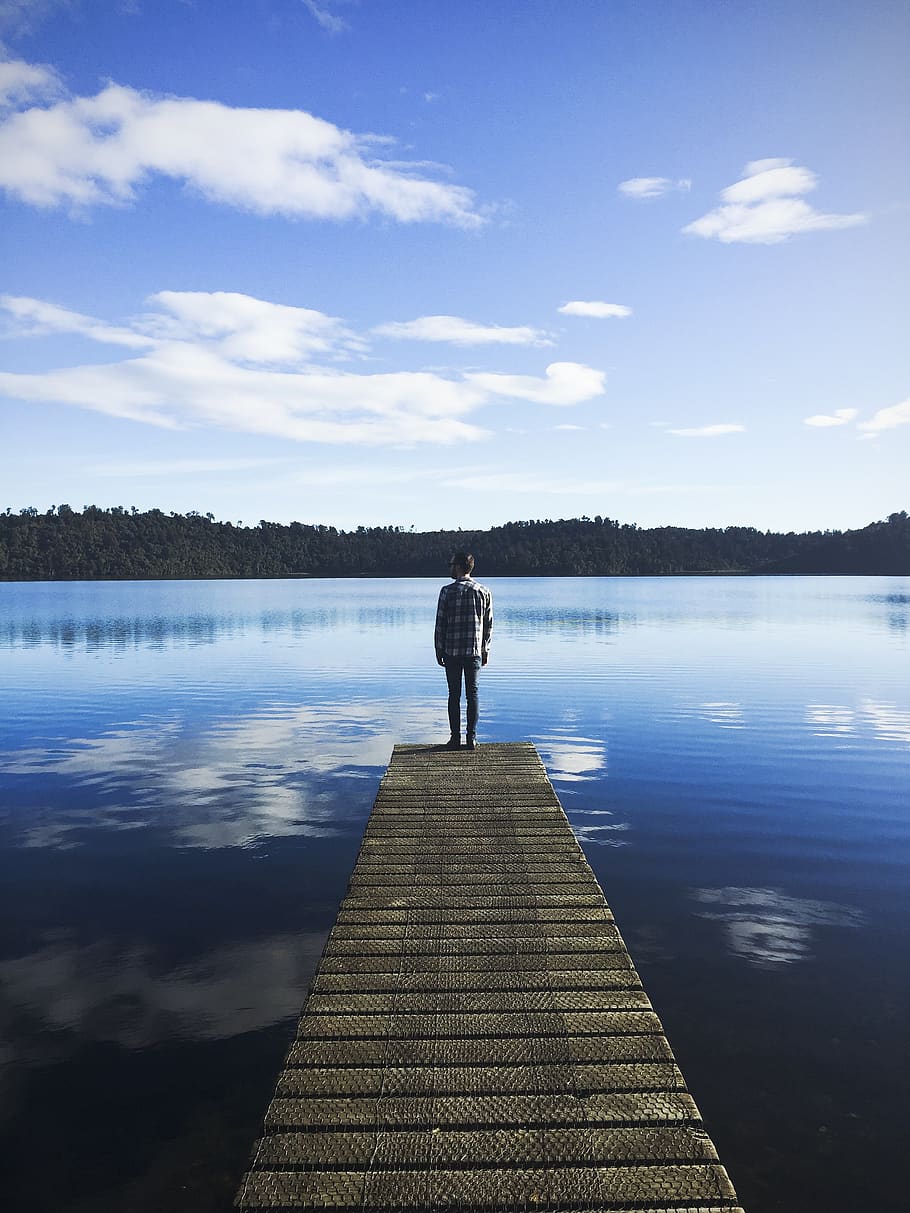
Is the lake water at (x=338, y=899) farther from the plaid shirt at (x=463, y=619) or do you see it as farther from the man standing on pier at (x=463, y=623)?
the plaid shirt at (x=463, y=619)

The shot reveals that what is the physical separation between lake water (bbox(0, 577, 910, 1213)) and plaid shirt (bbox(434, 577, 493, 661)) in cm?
289

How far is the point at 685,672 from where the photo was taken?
29031 mm

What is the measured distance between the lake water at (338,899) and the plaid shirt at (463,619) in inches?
114

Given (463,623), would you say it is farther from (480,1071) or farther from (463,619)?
(480,1071)

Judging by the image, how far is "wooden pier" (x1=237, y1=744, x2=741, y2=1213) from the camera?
147 inches

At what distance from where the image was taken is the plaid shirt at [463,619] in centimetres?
1167

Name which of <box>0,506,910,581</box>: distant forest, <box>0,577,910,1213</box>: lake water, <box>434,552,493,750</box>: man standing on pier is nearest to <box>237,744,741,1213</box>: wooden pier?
<box>0,577,910,1213</box>: lake water

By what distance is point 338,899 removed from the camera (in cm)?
941

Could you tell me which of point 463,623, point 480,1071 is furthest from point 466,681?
point 480,1071

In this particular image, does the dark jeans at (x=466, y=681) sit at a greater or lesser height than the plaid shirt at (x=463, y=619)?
lesser

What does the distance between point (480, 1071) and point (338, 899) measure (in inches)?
202

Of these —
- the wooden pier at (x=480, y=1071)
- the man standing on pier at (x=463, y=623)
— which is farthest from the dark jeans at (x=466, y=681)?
the wooden pier at (x=480, y=1071)

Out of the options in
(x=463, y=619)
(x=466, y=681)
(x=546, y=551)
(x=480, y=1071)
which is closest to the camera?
(x=480, y=1071)

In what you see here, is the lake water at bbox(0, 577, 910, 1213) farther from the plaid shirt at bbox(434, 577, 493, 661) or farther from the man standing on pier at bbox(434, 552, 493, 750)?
the plaid shirt at bbox(434, 577, 493, 661)
